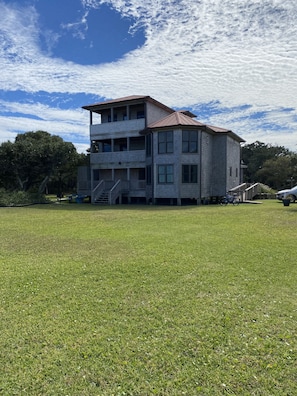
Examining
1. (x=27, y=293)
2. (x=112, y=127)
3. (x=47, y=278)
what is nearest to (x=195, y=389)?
(x=27, y=293)

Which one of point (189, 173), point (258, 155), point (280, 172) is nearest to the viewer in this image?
point (189, 173)

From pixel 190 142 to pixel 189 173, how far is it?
2745mm

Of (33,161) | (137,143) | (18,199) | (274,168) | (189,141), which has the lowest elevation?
(18,199)

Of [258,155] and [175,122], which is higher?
[258,155]

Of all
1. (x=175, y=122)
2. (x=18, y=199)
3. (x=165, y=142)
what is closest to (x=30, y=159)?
(x=18, y=199)

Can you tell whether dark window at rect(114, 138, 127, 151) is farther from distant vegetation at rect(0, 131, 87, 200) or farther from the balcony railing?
distant vegetation at rect(0, 131, 87, 200)

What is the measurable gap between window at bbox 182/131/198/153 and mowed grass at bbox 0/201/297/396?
18.0 metres

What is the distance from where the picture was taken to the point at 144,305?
479 cm

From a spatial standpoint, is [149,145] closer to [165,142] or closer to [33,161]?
[165,142]

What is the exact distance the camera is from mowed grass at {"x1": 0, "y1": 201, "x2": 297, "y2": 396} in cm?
309

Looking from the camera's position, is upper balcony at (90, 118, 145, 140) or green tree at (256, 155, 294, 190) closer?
upper balcony at (90, 118, 145, 140)

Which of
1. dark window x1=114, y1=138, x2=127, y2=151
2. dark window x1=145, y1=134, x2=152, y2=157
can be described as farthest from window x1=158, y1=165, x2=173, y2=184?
dark window x1=114, y1=138, x2=127, y2=151

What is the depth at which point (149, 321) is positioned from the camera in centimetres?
428

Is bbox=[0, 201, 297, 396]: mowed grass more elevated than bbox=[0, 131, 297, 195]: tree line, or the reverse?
bbox=[0, 131, 297, 195]: tree line
